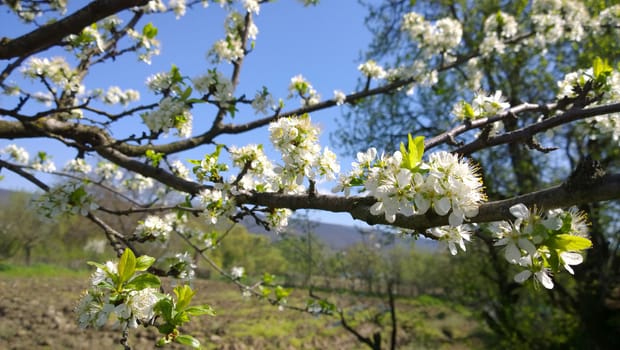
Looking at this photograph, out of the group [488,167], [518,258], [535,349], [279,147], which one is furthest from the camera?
[488,167]

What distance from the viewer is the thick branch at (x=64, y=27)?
1825 millimetres

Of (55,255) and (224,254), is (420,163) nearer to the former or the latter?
(224,254)

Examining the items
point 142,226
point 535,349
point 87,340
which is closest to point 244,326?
point 87,340

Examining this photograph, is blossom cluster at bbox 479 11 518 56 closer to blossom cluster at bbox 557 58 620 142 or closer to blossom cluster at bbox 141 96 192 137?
blossom cluster at bbox 557 58 620 142

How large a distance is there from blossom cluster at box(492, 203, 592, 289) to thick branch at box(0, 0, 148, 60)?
1818 millimetres

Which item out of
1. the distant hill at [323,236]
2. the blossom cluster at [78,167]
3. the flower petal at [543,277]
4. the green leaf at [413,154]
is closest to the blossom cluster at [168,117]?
the distant hill at [323,236]

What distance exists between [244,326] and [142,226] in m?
8.61

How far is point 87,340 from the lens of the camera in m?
7.01

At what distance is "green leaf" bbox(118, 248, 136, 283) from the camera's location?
3.96ft

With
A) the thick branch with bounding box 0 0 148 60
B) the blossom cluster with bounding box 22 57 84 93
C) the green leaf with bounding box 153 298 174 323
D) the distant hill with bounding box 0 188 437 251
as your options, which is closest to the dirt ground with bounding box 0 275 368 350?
the distant hill with bounding box 0 188 437 251

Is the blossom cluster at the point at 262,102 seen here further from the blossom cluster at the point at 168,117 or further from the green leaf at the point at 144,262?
the green leaf at the point at 144,262

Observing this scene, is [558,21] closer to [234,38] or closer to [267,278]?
[234,38]

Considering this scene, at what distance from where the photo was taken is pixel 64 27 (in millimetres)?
1935

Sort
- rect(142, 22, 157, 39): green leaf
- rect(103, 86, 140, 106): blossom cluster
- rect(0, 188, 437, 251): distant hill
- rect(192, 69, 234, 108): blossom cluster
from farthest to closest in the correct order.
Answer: rect(103, 86, 140, 106): blossom cluster
rect(142, 22, 157, 39): green leaf
rect(192, 69, 234, 108): blossom cluster
rect(0, 188, 437, 251): distant hill
